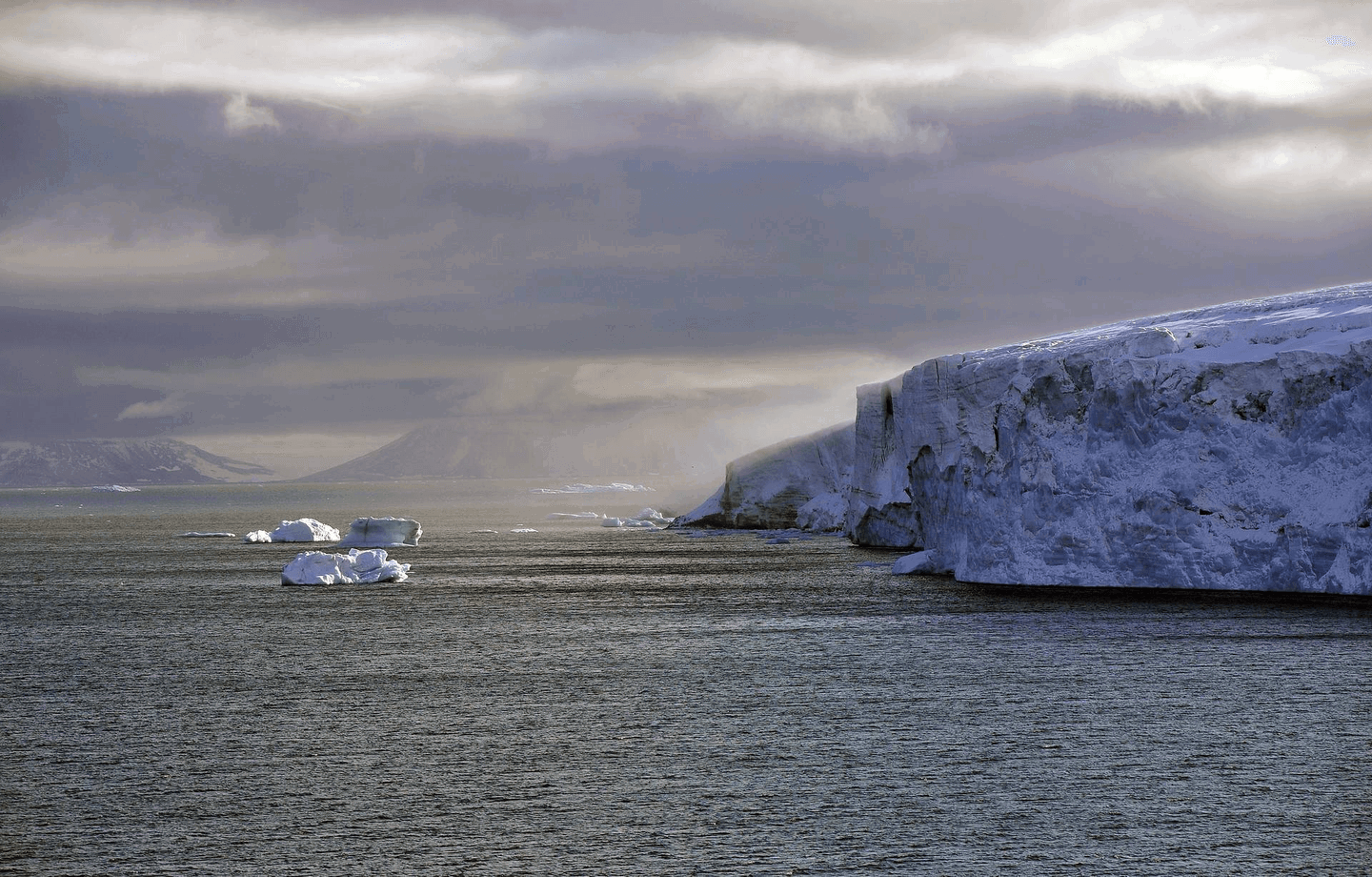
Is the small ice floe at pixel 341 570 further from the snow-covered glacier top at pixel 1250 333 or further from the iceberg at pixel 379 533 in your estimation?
the snow-covered glacier top at pixel 1250 333

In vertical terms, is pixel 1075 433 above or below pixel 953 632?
above

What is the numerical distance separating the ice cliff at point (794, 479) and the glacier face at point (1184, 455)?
34.4 meters

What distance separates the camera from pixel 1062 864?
32.6 feet

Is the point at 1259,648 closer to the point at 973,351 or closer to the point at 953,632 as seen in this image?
the point at 953,632

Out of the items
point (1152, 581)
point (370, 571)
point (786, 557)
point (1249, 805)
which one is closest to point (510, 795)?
point (1249, 805)

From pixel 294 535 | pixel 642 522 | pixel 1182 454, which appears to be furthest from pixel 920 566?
pixel 642 522

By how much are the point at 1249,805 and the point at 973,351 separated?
3261 cm

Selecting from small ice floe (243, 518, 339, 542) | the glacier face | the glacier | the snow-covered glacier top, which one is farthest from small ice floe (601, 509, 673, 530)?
the snow-covered glacier top

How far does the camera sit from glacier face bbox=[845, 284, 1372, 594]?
102 feet

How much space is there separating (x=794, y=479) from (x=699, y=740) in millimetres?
60675

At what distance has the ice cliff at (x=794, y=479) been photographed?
2933 inches

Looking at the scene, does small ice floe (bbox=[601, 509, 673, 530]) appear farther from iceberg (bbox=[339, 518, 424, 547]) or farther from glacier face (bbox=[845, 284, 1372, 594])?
glacier face (bbox=[845, 284, 1372, 594])

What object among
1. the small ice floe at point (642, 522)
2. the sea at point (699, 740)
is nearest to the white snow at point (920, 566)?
the sea at point (699, 740)

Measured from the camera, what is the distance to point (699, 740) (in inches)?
592
